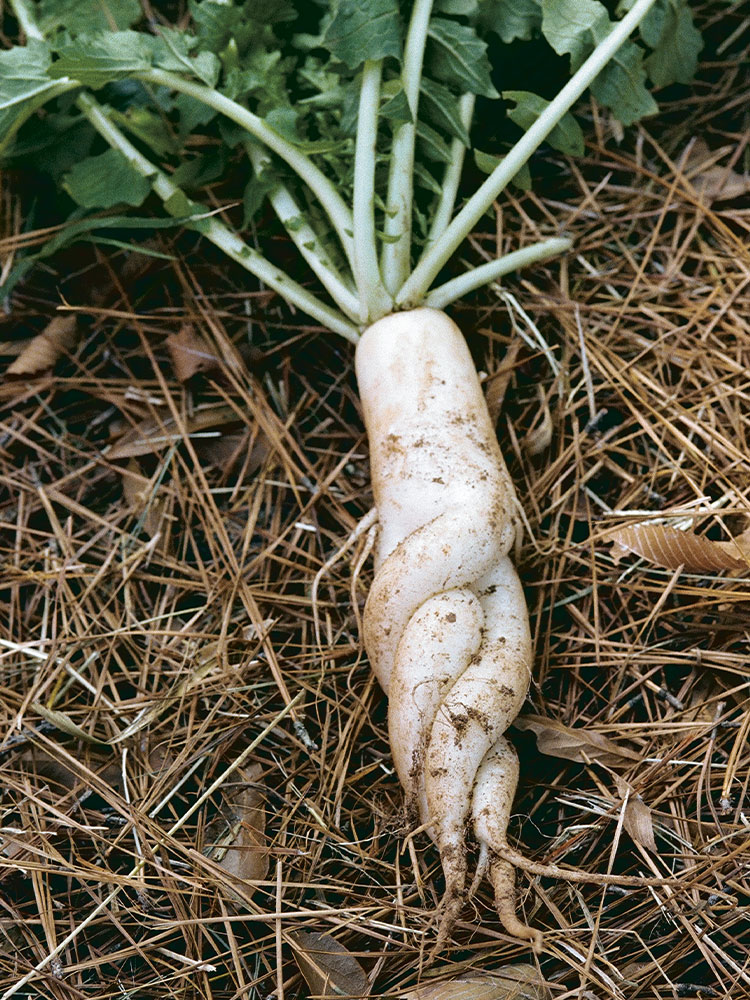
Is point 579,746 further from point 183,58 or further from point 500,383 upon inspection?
point 183,58

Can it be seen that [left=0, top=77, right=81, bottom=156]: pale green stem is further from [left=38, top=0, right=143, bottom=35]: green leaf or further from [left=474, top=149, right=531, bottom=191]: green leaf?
[left=474, top=149, right=531, bottom=191]: green leaf

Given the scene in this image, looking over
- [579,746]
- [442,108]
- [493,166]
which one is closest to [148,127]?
[442,108]

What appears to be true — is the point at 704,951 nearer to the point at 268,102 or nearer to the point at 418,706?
the point at 418,706

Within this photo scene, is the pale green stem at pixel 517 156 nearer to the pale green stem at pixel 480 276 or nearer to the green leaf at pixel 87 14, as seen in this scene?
the pale green stem at pixel 480 276

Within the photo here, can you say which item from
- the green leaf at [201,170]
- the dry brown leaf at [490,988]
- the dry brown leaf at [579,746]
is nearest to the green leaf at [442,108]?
the green leaf at [201,170]

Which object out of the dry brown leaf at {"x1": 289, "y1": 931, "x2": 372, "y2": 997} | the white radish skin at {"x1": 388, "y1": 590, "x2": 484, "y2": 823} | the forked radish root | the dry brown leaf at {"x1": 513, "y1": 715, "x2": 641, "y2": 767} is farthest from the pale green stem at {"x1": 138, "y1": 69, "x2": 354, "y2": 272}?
the dry brown leaf at {"x1": 289, "y1": 931, "x2": 372, "y2": 997}

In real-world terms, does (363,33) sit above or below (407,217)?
above

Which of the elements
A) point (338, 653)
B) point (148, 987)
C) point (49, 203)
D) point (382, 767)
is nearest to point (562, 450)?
point (338, 653)

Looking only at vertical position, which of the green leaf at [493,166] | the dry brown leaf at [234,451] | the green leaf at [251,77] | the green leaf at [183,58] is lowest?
the dry brown leaf at [234,451]
